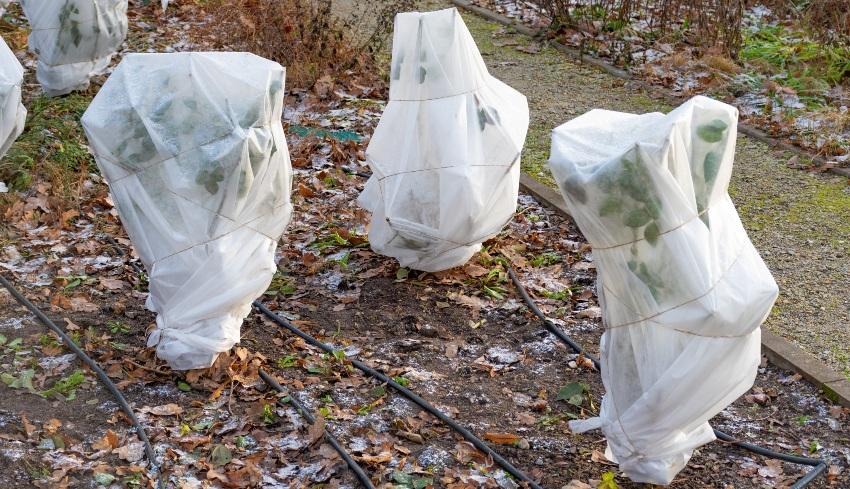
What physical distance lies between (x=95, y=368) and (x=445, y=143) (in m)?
2.17

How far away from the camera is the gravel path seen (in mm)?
5367

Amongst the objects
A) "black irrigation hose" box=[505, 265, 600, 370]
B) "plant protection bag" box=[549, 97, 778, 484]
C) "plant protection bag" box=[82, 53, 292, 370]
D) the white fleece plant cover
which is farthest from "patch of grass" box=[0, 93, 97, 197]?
"plant protection bag" box=[549, 97, 778, 484]

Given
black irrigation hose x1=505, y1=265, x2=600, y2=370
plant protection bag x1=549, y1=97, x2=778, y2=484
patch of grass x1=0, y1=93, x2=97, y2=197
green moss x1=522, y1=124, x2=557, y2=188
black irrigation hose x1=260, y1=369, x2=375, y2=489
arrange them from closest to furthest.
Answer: plant protection bag x1=549, y1=97, x2=778, y2=484 → black irrigation hose x1=260, y1=369, x2=375, y2=489 → black irrigation hose x1=505, y1=265, x2=600, y2=370 → patch of grass x1=0, y1=93, x2=97, y2=197 → green moss x1=522, y1=124, x2=557, y2=188

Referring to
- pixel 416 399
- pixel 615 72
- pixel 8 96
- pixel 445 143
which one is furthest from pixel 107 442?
pixel 615 72

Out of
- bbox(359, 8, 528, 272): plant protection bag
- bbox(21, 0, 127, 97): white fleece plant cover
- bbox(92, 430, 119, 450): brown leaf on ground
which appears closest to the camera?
bbox(92, 430, 119, 450): brown leaf on ground

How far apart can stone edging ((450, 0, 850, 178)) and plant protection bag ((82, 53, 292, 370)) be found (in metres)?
4.66

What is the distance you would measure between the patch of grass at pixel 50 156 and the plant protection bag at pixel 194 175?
8.67 ft

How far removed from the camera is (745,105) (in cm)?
857

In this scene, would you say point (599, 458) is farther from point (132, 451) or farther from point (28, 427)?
point (28, 427)

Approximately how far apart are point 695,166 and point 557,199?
10.6 feet

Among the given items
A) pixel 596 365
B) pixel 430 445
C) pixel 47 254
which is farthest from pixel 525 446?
pixel 47 254

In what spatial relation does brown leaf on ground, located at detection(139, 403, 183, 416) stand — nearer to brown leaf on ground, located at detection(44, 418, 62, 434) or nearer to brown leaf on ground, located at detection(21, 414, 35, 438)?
brown leaf on ground, located at detection(44, 418, 62, 434)

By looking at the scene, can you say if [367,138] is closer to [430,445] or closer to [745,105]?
[745,105]

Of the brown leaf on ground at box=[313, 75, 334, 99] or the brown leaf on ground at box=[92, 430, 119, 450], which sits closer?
the brown leaf on ground at box=[92, 430, 119, 450]
